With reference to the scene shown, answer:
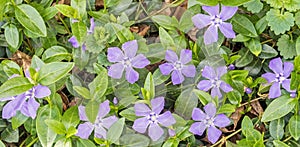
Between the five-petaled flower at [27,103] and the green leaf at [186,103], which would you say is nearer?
the five-petaled flower at [27,103]

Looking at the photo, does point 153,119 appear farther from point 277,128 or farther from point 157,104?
point 277,128

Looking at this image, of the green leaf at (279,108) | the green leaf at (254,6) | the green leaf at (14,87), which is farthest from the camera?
the green leaf at (254,6)

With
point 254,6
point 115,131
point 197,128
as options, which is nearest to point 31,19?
point 115,131

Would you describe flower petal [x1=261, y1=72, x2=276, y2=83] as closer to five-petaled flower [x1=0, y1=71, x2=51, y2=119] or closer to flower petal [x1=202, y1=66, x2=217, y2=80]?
flower petal [x1=202, y1=66, x2=217, y2=80]

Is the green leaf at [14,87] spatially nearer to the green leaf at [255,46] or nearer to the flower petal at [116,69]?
the flower petal at [116,69]

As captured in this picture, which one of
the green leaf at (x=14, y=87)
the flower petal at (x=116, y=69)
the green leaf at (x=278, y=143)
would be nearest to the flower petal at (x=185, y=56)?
the flower petal at (x=116, y=69)

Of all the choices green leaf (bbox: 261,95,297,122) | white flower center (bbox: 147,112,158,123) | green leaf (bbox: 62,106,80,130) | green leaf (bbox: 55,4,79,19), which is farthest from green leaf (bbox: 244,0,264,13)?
green leaf (bbox: 62,106,80,130)

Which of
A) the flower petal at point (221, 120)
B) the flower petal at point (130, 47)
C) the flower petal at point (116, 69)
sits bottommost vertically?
the flower petal at point (221, 120)

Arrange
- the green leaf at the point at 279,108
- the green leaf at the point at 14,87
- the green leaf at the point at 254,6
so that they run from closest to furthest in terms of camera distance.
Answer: the green leaf at the point at 14,87
the green leaf at the point at 279,108
the green leaf at the point at 254,6
